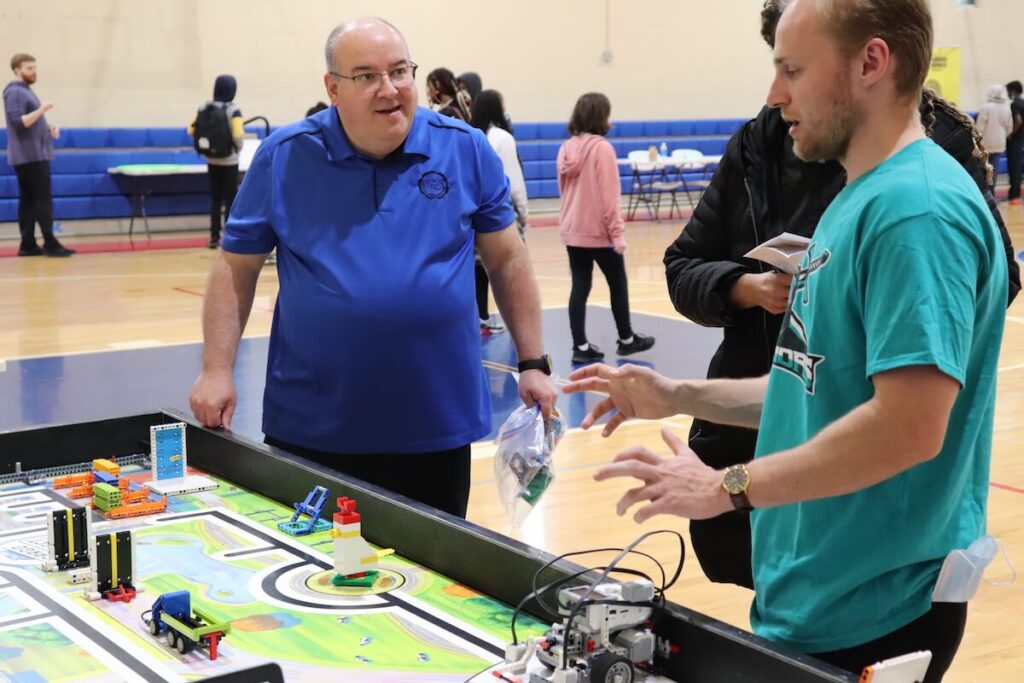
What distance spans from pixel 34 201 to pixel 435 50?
527cm

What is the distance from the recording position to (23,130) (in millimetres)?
12102

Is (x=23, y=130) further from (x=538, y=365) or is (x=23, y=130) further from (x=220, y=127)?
(x=538, y=365)

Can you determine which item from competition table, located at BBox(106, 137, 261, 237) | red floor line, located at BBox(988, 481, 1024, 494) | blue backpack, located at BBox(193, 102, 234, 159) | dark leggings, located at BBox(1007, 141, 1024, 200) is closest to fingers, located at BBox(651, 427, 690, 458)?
red floor line, located at BBox(988, 481, 1024, 494)

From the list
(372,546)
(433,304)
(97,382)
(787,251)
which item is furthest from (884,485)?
(97,382)

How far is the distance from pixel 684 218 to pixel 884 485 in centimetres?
1568

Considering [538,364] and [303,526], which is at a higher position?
[538,364]

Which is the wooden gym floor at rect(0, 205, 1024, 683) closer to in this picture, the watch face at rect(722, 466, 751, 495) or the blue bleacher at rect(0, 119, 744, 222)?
the blue bleacher at rect(0, 119, 744, 222)

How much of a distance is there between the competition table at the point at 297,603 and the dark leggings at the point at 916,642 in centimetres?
16

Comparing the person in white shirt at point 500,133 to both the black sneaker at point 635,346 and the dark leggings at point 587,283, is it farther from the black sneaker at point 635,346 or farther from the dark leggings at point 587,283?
the black sneaker at point 635,346

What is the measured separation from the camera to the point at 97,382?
6.94 m

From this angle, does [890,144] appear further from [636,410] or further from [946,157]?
[636,410]

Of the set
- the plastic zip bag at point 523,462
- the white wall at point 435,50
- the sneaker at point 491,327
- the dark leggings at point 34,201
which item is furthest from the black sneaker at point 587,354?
the white wall at point 435,50

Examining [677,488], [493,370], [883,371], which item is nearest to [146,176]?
[493,370]

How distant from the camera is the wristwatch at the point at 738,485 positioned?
4.98 feet
